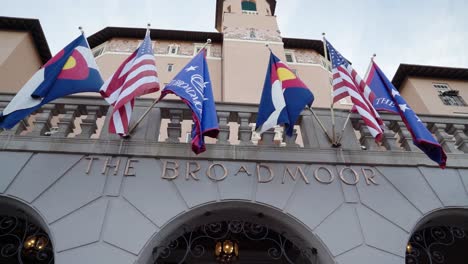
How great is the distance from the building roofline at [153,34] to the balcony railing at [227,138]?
2061cm

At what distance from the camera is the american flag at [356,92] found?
19.3 feet

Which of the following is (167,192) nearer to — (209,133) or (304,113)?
(209,133)

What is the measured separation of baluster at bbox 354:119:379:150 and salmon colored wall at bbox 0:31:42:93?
49.7 feet

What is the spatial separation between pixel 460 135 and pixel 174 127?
6610 millimetres

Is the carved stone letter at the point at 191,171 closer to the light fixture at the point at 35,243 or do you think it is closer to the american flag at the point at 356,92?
the light fixture at the point at 35,243

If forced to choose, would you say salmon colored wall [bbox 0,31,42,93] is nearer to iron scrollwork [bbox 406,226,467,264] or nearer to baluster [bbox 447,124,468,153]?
iron scrollwork [bbox 406,226,467,264]

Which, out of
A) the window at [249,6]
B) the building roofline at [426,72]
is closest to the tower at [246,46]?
the window at [249,6]

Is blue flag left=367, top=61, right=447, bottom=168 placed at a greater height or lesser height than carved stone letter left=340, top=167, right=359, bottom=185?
greater

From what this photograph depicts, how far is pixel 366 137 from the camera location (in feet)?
22.1

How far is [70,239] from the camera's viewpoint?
462cm

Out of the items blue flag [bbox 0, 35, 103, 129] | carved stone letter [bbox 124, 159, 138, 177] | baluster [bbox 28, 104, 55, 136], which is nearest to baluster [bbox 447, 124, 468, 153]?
carved stone letter [bbox 124, 159, 138, 177]

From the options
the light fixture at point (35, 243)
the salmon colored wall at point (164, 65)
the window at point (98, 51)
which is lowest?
the light fixture at point (35, 243)

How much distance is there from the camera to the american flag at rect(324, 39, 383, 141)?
5.89 m

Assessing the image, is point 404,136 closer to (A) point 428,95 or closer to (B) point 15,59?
(A) point 428,95
